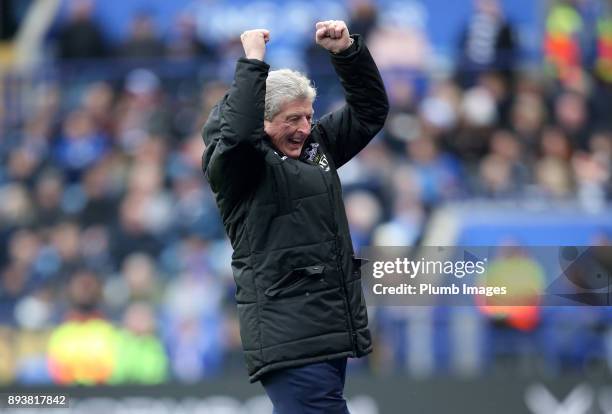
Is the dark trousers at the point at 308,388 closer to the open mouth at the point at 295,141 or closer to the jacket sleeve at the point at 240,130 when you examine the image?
the jacket sleeve at the point at 240,130

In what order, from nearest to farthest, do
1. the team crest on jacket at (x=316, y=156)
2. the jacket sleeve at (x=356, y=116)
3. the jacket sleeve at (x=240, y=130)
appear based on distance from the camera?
1. the jacket sleeve at (x=240, y=130)
2. the team crest on jacket at (x=316, y=156)
3. the jacket sleeve at (x=356, y=116)

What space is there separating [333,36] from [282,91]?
34 centimetres

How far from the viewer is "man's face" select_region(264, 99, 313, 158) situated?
4762 mm

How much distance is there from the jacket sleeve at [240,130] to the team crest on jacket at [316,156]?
0.27m

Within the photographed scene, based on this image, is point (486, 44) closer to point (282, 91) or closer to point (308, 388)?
point (282, 91)

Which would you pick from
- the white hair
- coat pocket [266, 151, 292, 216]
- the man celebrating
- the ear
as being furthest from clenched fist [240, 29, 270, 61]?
coat pocket [266, 151, 292, 216]

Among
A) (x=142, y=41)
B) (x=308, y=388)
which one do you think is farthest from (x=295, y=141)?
(x=142, y=41)

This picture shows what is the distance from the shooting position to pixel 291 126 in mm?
4785

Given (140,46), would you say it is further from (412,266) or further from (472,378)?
(412,266)

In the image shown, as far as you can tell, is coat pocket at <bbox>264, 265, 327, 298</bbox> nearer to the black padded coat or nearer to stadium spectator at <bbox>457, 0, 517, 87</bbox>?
the black padded coat

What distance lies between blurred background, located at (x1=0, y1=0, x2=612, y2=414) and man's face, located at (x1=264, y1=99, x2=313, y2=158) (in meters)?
3.43

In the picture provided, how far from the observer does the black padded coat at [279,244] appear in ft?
15.2

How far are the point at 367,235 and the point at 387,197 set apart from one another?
0.43m


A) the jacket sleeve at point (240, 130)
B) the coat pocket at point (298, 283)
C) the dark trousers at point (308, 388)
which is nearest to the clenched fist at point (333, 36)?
the jacket sleeve at point (240, 130)
